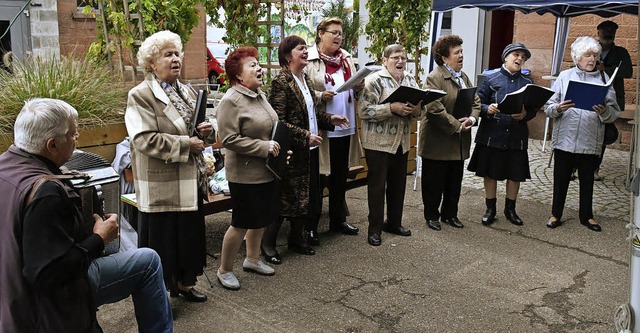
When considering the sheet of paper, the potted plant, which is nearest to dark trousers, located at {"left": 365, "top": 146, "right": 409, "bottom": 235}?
the sheet of paper

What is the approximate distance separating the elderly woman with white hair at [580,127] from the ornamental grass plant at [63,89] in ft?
13.6

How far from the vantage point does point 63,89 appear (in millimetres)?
5613

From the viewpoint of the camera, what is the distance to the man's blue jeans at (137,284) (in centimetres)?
322

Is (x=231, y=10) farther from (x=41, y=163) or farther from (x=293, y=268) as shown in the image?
(x=41, y=163)

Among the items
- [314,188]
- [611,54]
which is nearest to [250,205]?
[314,188]

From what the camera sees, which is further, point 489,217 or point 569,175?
point 489,217

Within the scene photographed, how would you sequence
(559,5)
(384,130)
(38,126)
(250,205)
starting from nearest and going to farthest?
(38,126) → (250,205) → (384,130) → (559,5)

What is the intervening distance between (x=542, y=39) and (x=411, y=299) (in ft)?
27.3

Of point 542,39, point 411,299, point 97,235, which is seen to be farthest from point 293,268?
point 542,39

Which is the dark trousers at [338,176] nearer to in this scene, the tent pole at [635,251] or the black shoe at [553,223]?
the black shoe at [553,223]

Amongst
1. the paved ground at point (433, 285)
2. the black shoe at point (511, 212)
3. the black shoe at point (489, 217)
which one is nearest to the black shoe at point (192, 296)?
the paved ground at point (433, 285)

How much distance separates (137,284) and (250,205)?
4.95ft

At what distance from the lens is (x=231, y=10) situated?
8336mm

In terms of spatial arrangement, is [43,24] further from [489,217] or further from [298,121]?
[489,217]
